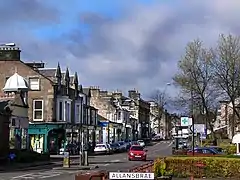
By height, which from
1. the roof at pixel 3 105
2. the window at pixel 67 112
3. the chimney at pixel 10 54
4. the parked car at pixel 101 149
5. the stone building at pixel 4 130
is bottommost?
the parked car at pixel 101 149

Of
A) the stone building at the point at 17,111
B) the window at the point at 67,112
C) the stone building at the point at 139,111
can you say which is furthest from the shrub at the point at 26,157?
the stone building at the point at 139,111

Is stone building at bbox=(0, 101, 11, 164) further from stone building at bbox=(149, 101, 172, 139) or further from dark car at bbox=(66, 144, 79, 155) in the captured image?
stone building at bbox=(149, 101, 172, 139)

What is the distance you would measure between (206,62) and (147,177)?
172 feet

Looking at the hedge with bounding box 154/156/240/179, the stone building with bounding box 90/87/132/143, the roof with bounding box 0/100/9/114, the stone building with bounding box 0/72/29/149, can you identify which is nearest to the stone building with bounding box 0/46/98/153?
the stone building with bounding box 0/72/29/149

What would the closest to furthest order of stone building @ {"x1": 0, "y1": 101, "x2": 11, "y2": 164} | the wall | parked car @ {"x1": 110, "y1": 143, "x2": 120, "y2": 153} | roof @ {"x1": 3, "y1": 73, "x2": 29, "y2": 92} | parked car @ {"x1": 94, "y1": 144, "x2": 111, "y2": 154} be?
stone building @ {"x1": 0, "y1": 101, "x2": 11, "y2": 164}, roof @ {"x1": 3, "y1": 73, "x2": 29, "y2": 92}, the wall, parked car @ {"x1": 94, "y1": 144, "x2": 111, "y2": 154}, parked car @ {"x1": 110, "y1": 143, "x2": 120, "y2": 153}

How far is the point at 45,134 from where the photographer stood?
243 ft

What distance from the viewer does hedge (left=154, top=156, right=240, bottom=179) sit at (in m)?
32.0

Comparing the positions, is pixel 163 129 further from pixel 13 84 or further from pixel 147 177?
pixel 147 177

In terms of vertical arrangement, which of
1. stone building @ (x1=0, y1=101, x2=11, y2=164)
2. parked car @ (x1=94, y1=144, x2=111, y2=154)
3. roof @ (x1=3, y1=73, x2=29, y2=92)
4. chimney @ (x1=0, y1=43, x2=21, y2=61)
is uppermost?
chimney @ (x1=0, y1=43, x2=21, y2=61)

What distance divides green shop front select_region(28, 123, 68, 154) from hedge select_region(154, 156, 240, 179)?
42843 millimetres

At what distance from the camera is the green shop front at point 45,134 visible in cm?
7400

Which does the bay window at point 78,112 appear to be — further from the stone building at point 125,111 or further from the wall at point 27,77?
the stone building at point 125,111

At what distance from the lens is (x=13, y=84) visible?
59.3 m

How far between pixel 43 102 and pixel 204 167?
45.6 meters
